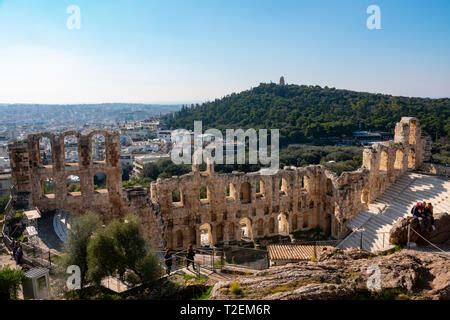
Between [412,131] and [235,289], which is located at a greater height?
[412,131]

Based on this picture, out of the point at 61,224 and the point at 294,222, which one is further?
the point at 294,222

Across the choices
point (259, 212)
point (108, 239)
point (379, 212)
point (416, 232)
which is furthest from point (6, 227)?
point (379, 212)

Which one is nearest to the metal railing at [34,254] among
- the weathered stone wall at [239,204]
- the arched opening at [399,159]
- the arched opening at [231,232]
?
the weathered stone wall at [239,204]

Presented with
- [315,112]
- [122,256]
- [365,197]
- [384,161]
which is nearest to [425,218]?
[365,197]

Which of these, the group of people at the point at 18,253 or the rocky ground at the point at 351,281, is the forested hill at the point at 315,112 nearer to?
the rocky ground at the point at 351,281

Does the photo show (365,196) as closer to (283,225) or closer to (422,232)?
(283,225)

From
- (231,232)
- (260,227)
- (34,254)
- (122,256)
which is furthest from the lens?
(260,227)
